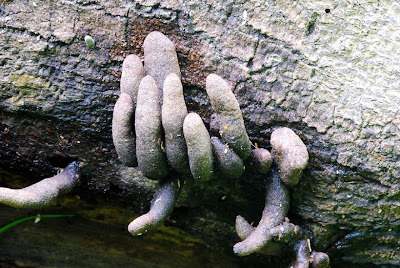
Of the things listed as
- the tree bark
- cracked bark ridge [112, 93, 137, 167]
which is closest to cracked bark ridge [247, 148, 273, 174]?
the tree bark

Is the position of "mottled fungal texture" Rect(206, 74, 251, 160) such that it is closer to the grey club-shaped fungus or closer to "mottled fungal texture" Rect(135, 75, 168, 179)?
"mottled fungal texture" Rect(135, 75, 168, 179)

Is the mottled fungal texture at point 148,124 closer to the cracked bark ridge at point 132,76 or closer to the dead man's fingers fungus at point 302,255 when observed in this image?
the cracked bark ridge at point 132,76

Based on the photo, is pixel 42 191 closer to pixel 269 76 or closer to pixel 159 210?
pixel 159 210

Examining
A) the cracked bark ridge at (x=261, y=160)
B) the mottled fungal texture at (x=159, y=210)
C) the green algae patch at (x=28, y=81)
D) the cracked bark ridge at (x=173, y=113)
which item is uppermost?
the cracked bark ridge at (x=173, y=113)

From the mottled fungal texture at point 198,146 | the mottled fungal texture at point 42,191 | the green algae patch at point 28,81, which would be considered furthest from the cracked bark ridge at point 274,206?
the green algae patch at point 28,81

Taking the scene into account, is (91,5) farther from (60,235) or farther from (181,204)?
(60,235)

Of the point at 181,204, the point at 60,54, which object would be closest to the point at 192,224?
the point at 181,204
